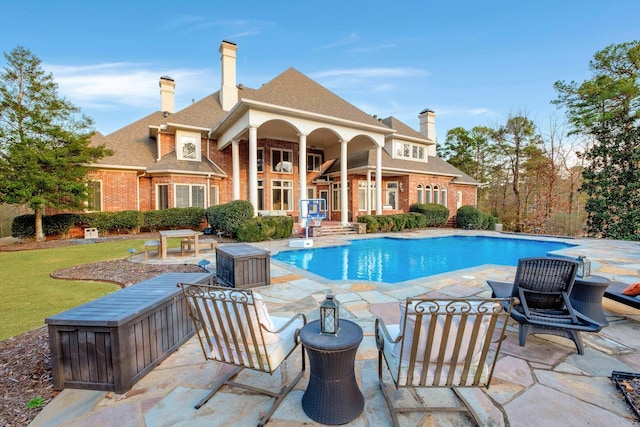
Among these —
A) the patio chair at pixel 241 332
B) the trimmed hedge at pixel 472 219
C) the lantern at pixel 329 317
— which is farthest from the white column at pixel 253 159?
the trimmed hedge at pixel 472 219

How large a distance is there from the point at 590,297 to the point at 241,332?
13.9 feet

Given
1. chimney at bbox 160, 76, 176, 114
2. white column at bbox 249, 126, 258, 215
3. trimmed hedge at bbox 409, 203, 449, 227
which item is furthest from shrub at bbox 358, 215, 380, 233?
chimney at bbox 160, 76, 176, 114

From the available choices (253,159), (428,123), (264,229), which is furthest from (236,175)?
(428,123)

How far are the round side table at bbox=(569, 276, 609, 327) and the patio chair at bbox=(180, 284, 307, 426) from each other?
3.71 m

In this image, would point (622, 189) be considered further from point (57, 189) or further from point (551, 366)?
point (57, 189)

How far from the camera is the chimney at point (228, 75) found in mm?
16625

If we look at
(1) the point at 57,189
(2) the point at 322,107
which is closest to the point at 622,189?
(2) the point at 322,107

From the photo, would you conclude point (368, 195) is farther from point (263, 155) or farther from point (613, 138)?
point (613, 138)

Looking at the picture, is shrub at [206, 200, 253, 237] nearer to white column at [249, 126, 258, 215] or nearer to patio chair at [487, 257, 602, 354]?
white column at [249, 126, 258, 215]

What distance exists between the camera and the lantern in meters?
2.04

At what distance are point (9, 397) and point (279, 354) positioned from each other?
2311 mm

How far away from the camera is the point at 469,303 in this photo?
1788mm

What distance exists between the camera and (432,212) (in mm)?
18906

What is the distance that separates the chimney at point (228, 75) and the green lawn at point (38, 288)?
38.9 feet
